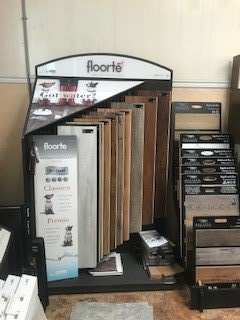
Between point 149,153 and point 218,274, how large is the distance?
815 millimetres

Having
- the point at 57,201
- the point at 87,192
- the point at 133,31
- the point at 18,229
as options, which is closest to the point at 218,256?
the point at 87,192

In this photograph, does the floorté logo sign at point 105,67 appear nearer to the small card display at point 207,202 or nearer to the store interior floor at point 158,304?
the small card display at point 207,202

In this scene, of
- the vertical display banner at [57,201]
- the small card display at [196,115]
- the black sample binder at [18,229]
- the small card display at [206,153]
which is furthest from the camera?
the small card display at [196,115]

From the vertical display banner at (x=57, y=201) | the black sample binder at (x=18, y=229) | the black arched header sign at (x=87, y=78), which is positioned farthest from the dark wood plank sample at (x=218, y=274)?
the black arched header sign at (x=87, y=78)

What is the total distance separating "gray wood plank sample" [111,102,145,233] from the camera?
6.19 feet

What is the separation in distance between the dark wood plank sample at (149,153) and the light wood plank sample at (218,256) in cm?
49

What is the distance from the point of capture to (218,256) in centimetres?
→ 166

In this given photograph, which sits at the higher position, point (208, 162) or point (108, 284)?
point (208, 162)

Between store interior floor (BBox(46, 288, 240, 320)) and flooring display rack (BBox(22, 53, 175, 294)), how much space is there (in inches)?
1.4

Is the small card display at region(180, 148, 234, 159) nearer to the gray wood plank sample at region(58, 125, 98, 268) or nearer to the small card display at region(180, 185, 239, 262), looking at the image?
the small card display at region(180, 185, 239, 262)

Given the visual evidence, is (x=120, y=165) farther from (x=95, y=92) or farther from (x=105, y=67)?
(x=105, y=67)

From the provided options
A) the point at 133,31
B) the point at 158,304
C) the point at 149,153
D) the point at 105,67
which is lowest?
the point at 158,304

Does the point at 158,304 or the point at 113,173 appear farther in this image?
the point at 113,173

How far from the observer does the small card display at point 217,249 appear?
1633 mm
